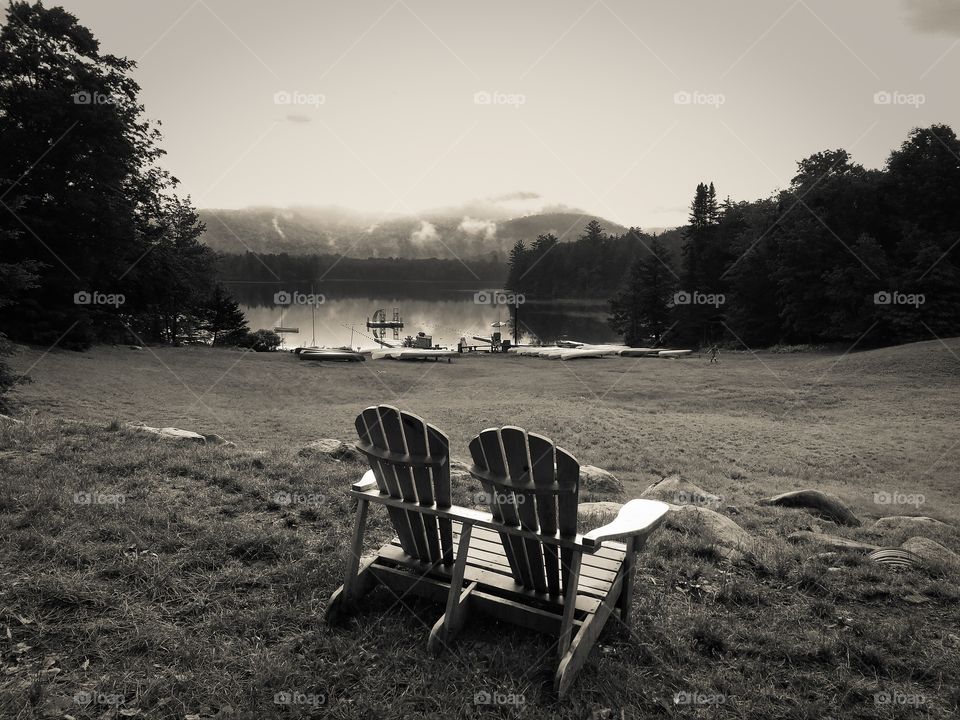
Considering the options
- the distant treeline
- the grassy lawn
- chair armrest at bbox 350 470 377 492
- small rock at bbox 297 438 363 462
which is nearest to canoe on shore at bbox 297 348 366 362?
the grassy lawn

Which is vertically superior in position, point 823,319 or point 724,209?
point 724,209

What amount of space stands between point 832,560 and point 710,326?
170ft

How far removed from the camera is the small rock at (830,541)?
5.07 m

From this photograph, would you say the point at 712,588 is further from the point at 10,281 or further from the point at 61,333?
the point at 61,333

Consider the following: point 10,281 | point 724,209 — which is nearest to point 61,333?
point 10,281

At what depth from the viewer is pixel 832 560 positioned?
474 centimetres

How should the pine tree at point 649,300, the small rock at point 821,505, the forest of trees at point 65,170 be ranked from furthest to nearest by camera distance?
the pine tree at point 649,300 → the forest of trees at point 65,170 → the small rock at point 821,505
